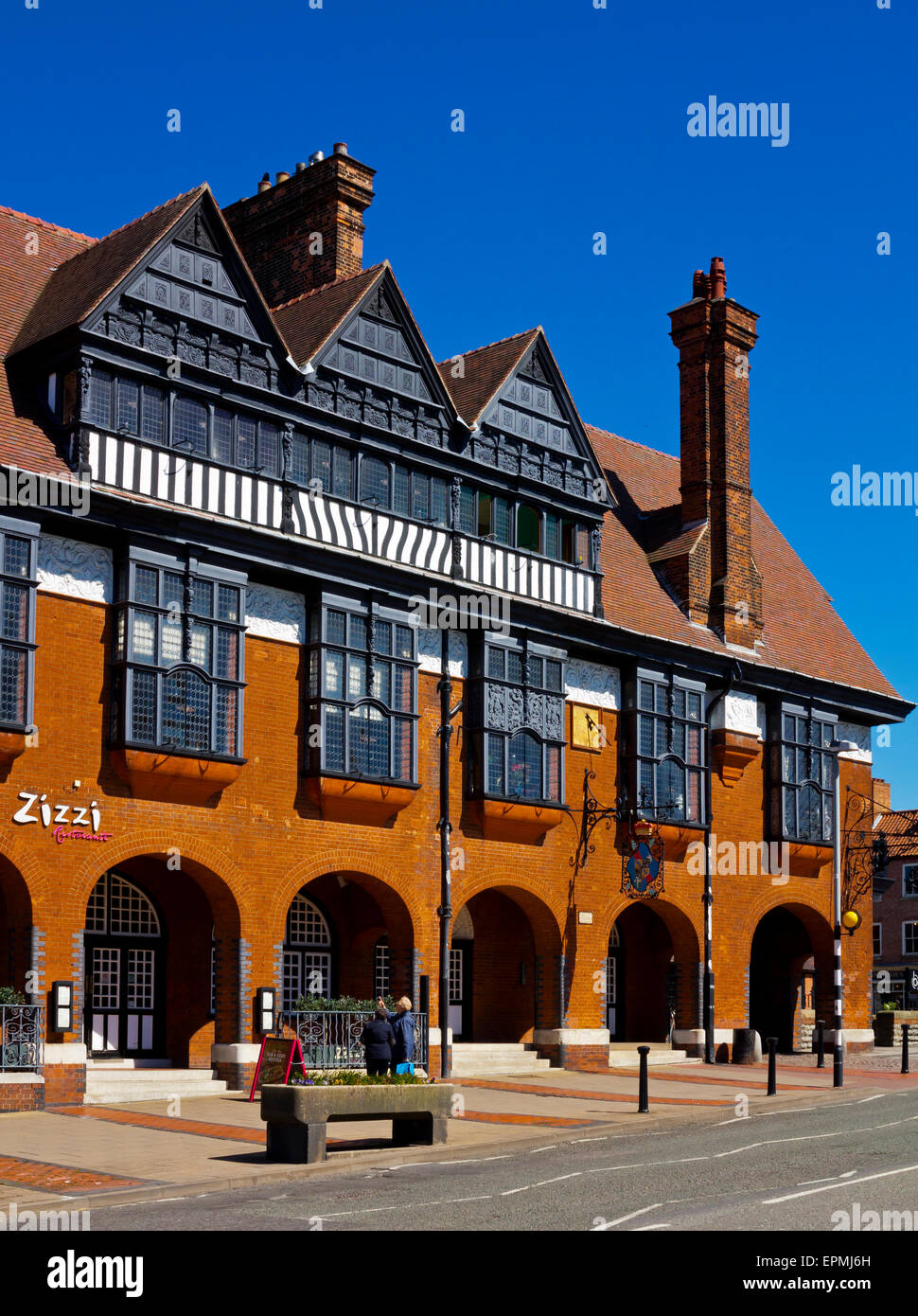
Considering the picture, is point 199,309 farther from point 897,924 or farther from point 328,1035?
point 897,924

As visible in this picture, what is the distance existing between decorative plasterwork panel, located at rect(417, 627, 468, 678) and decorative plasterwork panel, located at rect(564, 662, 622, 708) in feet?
9.11

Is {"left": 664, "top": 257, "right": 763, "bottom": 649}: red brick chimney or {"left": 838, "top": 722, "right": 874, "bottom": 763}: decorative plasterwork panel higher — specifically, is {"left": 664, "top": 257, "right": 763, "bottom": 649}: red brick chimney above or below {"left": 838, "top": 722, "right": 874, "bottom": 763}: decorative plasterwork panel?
above

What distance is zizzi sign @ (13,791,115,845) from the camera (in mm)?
22578

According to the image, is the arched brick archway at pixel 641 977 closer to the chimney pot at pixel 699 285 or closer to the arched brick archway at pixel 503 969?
the arched brick archway at pixel 503 969

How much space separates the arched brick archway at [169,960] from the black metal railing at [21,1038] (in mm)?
A: 3041

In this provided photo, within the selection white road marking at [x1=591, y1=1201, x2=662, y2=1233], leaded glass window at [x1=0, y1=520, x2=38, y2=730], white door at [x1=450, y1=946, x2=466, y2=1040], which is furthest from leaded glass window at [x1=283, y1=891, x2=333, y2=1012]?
white road marking at [x1=591, y1=1201, x2=662, y2=1233]

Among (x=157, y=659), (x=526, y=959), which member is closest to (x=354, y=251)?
(x=157, y=659)

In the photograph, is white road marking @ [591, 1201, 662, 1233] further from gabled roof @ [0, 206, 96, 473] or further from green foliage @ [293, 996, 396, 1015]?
gabled roof @ [0, 206, 96, 473]

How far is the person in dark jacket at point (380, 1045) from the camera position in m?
19.9

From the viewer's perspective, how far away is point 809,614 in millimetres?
41094

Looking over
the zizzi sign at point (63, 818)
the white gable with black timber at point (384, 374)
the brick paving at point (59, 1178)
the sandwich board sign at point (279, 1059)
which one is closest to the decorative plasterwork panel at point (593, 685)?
the white gable with black timber at point (384, 374)

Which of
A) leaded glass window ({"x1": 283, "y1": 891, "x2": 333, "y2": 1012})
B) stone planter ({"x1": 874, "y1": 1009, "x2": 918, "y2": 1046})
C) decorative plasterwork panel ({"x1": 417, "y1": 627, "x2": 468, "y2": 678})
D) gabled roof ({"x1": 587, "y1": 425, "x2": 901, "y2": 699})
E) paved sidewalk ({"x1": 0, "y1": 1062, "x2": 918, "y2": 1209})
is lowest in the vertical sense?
stone planter ({"x1": 874, "y1": 1009, "x2": 918, "y2": 1046})
